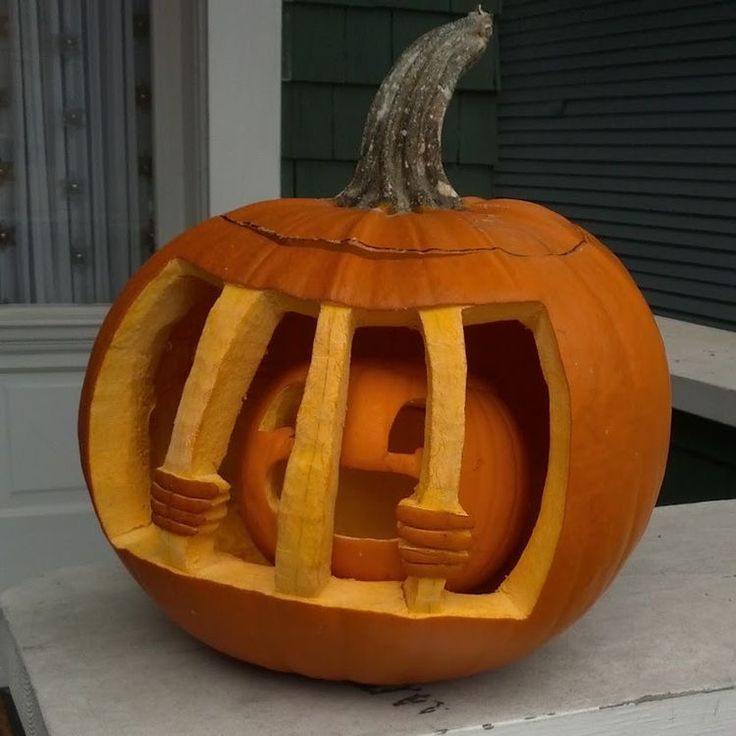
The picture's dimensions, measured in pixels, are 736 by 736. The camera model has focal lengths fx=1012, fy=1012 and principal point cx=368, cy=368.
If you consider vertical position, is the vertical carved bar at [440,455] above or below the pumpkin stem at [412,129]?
below

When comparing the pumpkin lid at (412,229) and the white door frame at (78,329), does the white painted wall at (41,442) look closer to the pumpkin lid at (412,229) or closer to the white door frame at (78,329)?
the white door frame at (78,329)

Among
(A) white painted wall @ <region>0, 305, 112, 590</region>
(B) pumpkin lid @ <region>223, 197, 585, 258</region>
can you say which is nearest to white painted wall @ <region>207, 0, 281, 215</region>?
(A) white painted wall @ <region>0, 305, 112, 590</region>

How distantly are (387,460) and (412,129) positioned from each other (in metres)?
0.34

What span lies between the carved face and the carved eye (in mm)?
32

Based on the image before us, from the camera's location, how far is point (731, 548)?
1371 mm

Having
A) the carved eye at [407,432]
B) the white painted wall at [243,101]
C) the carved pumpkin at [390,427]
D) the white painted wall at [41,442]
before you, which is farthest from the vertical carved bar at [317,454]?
the white painted wall at [41,442]

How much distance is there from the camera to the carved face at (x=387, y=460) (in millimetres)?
961

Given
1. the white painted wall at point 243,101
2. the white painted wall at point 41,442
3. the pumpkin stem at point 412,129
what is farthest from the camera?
the white painted wall at point 41,442

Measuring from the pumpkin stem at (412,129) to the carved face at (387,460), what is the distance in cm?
18

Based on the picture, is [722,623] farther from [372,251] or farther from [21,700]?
[21,700]

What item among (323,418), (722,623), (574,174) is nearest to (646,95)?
(574,174)

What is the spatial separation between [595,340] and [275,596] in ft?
1.24

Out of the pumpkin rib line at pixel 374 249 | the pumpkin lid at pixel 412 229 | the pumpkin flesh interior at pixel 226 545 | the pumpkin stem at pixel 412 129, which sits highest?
the pumpkin stem at pixel 412 129

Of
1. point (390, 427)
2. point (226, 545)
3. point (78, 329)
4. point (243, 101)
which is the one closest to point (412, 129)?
point (390, 427)
